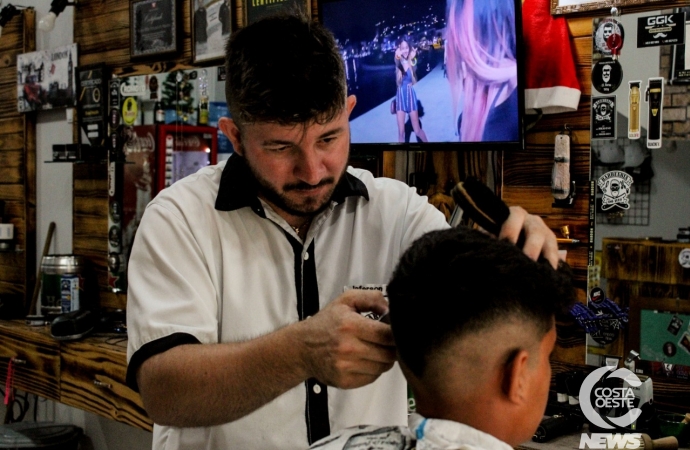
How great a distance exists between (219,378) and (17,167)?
424cm

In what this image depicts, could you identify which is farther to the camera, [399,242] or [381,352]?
[399,242]

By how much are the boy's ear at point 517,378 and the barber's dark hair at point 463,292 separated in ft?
0.20

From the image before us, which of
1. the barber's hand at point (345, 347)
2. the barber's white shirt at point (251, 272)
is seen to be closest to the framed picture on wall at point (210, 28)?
the barber's white shirt at point (251, 272)

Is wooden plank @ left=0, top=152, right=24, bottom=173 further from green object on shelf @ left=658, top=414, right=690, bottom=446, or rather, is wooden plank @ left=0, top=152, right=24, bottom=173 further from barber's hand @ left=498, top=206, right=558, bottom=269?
barber's hand @ left=498, top=206, right=558, bottom=269

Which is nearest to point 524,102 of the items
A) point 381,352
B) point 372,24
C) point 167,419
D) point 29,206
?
point 372,24

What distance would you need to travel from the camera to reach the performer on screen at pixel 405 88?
3010mm

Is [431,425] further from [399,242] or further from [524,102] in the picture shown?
[524,102]

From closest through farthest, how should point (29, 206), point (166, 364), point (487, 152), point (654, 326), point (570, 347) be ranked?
point (166, 364) < point (654, 326) < point (570, 347) < point (487, 152) < point (29, 206)

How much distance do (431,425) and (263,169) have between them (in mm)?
715

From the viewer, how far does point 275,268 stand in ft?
6.16

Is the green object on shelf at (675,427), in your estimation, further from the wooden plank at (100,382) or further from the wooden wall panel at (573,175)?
A: the wooden plank at (100,382)

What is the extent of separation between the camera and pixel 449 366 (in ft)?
4.41

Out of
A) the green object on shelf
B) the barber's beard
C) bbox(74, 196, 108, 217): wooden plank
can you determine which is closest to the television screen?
the green object on shelf

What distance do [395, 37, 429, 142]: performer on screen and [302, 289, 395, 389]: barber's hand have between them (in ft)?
5.57
